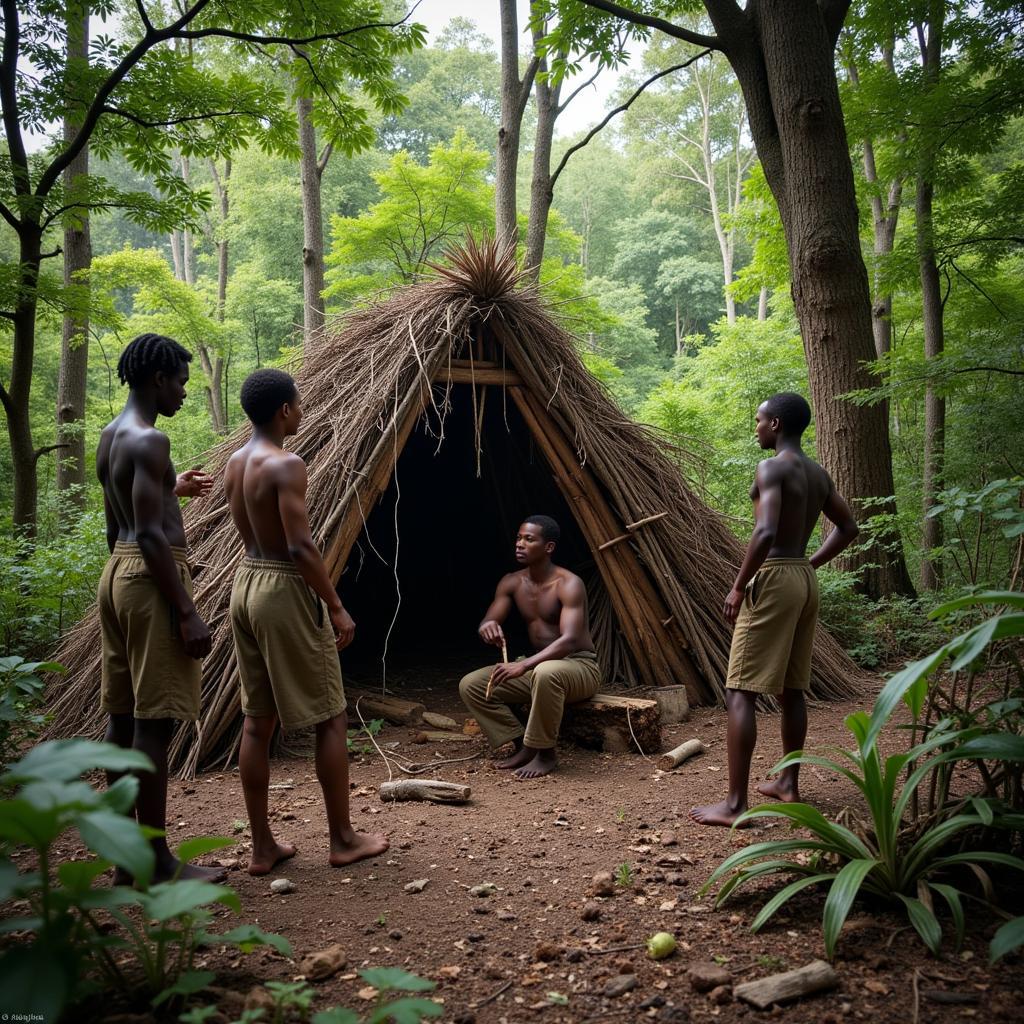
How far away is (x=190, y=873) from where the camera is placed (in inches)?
108

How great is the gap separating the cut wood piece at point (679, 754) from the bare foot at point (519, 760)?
0.73 meters

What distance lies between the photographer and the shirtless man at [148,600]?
2.67m

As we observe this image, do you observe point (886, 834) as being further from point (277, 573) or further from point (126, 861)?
point (277, 573)

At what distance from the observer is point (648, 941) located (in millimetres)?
2256

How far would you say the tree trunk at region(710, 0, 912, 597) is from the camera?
578 centimetres

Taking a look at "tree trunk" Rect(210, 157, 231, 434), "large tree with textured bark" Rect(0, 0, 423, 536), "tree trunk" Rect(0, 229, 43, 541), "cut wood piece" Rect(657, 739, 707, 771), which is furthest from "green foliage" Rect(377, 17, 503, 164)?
"cut wood piece" Rect(657, 739, 707, 771)

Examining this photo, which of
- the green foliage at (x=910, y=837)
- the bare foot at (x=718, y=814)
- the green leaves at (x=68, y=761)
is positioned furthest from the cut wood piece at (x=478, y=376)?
the green leaves at (x=68, y=761)

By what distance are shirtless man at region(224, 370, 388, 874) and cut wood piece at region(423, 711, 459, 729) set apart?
205 cm

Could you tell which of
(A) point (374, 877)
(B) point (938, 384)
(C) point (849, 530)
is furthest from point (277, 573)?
(B) point (938, 384)

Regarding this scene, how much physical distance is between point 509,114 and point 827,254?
20.8 feet

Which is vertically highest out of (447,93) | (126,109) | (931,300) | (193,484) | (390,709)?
(447,93)

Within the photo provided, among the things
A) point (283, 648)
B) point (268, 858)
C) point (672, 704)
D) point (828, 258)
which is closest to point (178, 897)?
point (283, 648)

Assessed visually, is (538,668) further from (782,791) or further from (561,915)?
(561,915)

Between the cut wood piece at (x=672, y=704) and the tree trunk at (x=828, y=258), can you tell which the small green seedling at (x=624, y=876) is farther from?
the tree trunk at (x=828, y=258)
